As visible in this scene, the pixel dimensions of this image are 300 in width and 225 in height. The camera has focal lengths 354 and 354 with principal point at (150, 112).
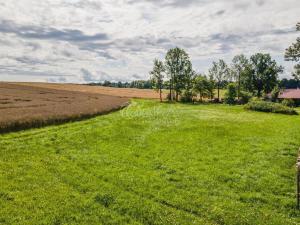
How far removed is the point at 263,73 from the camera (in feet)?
466

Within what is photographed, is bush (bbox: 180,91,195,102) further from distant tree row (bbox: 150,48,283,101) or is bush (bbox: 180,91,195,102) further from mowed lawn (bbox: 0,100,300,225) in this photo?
mowed lawn (bbox: 0,100,300,225)

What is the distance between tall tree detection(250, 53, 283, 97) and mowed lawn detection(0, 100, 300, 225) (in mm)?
112382

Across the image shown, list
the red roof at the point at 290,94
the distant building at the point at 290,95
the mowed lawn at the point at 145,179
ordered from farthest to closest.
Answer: the red roof at the point at 290,94 → the distant building at the point at 290,95 → the mowed lawn at the point at 145,179

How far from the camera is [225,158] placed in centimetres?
2564

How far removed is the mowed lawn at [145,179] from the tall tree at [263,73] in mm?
112382

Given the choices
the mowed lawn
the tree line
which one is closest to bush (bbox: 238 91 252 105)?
the tree line

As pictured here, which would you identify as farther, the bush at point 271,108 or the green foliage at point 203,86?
the green foliage at point 203,86

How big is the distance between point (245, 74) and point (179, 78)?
32458 mm

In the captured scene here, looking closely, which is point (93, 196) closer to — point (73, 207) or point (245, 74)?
point (73, 207)

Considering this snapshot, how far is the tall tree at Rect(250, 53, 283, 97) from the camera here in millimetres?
140750

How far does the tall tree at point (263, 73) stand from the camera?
141 meters

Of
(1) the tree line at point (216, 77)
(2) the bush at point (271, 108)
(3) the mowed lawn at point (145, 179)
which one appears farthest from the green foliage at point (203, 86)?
(3) the mowed lawn at point (145, 179)

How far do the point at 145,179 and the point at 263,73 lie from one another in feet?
433

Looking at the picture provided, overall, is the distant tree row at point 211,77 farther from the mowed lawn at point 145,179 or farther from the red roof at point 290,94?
the mowed lawn at point 145,179
